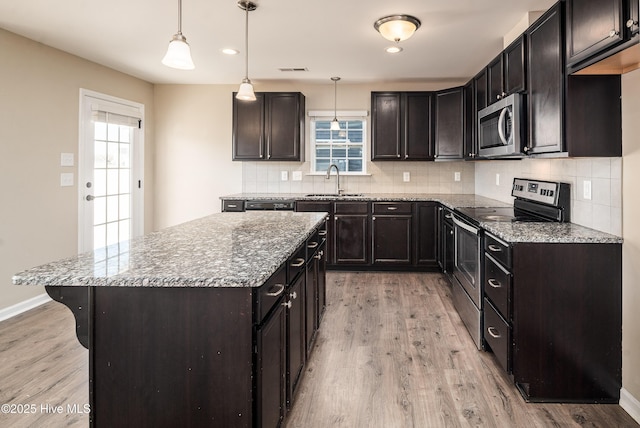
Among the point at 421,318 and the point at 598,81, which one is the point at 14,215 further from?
the point at 598,81

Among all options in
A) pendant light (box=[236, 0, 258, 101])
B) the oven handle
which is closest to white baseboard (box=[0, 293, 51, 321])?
pendant light (box=[236, 0, 258, 101])

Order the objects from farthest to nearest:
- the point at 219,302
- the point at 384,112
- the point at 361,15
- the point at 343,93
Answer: the point at 343,93, the point at 384,112, the point at 361,15, the point at 219,302

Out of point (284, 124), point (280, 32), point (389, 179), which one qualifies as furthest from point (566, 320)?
point (284, 124)

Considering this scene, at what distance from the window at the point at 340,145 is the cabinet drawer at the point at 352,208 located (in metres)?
0.80

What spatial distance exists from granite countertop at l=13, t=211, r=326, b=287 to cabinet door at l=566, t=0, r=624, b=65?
1.63 m

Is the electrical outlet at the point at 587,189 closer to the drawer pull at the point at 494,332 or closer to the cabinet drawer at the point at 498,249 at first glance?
the cabinet drawer at the point at 498,249

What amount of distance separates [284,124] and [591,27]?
12.1ft

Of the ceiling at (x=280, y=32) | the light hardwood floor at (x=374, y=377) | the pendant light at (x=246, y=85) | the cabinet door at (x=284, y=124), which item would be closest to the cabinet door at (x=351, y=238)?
the cabinet door at (x=284, y=124)

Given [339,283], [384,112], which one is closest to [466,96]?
[384,112]

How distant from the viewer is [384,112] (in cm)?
521

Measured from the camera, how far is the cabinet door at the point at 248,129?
5.20 meters

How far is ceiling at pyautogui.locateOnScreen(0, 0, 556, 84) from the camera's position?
3.04 m

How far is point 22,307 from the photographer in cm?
363

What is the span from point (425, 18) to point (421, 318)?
238 centimetres
